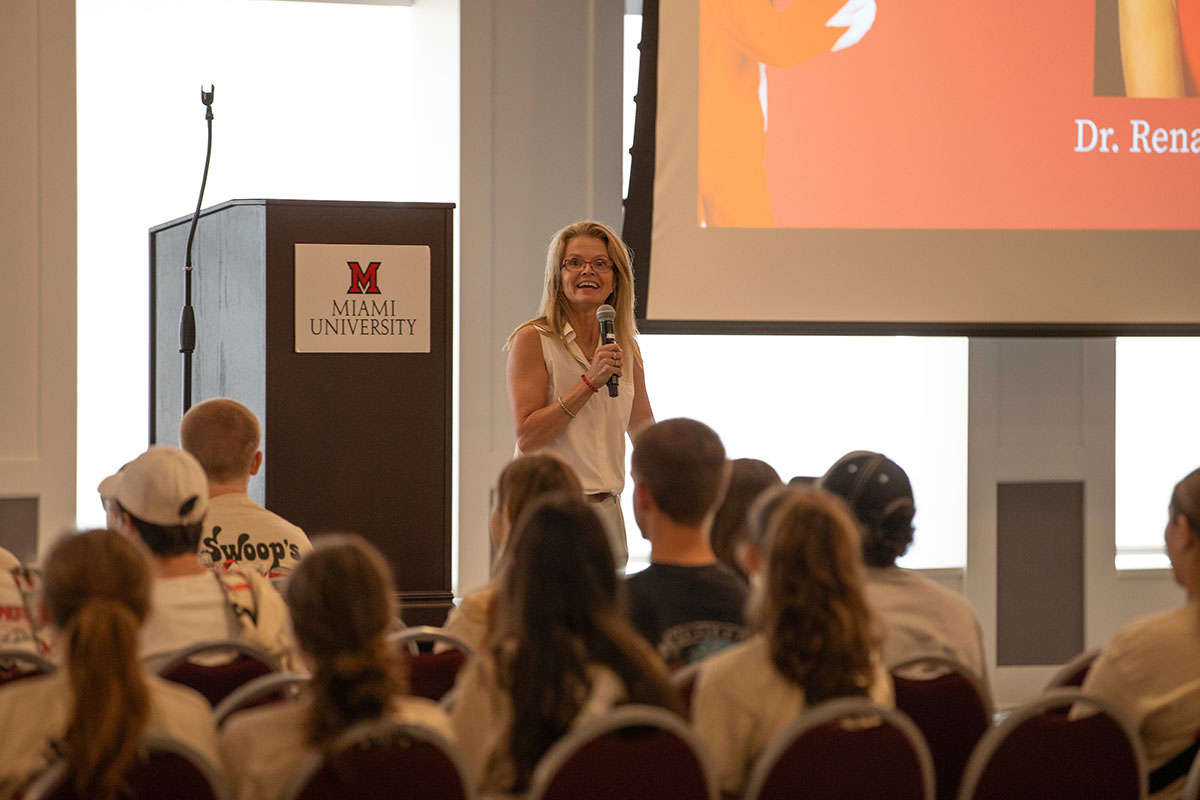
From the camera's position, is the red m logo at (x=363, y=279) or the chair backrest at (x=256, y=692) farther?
the red m logo at (x=363, y=279)

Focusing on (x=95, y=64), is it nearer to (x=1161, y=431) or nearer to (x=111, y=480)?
(x=111, y=480)

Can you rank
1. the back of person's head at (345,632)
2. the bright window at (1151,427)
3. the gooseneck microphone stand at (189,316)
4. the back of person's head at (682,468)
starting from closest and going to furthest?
the back of person's head at (345,632), the back of person's head at (682,468), the gooseneck microphone stand at (189,316), the bright window at (1151,427)

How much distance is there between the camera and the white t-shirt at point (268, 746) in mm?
1774

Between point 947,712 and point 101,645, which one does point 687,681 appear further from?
point 101,645

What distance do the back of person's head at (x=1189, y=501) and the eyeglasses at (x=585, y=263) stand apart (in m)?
1.81

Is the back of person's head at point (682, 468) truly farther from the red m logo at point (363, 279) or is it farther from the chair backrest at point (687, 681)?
the red m logo at point (363, 279)

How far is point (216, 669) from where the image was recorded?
2258 millimetres

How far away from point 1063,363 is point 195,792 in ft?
15.0

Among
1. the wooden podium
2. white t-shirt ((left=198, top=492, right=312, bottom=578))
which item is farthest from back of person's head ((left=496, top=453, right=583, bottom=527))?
the wooden podium

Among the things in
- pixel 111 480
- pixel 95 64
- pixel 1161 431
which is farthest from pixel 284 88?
pixel 1161 431

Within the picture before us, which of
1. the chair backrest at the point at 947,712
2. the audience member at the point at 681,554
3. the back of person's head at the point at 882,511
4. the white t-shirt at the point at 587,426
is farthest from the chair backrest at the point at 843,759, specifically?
the white t-shirt at the point at 587,426

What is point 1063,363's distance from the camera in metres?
5.50

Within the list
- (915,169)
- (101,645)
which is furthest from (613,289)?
(101,645)

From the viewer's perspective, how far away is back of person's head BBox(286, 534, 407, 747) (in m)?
1.77
